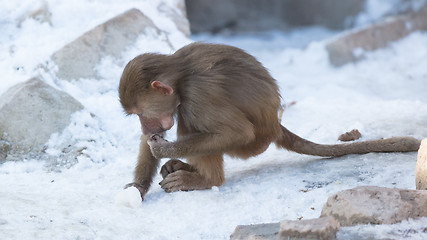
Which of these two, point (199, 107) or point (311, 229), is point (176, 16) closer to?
point (199, 107)

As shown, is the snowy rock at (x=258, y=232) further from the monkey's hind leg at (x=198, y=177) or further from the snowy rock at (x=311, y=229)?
the monkey's hind leg at (x=198, y=177)

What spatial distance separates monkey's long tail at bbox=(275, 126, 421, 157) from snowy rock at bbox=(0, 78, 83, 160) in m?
1.58

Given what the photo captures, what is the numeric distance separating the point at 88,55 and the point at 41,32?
58 cm

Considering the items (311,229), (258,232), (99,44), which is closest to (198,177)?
(258,232)

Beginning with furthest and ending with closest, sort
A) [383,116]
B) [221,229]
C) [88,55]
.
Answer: [88,55] → [383,116] → [221,229]

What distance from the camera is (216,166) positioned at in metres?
3.38

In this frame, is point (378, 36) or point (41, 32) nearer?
point (41, 32)

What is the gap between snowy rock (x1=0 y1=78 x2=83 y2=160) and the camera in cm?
394

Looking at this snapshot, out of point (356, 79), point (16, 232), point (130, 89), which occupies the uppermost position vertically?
point (130, 89)

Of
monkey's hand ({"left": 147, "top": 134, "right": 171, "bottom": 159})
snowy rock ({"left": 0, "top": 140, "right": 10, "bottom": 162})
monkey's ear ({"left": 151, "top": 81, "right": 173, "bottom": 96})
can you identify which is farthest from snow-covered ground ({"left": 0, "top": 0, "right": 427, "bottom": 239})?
monkey's ear ({"left": 151, "top": 81, "right": 173, "bottom": 96})

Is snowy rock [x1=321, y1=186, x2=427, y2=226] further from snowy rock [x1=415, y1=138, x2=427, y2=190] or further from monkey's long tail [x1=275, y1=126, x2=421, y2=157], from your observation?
monkey's long tail [x1=275, y1=126, x2=421, y2=157]

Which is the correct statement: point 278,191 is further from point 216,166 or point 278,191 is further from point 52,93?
point 52,93

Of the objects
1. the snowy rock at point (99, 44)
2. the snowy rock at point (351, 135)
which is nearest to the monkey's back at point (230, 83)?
the snowy rock at point (351, 135)

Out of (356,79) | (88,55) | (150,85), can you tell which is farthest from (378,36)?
(150,85)
